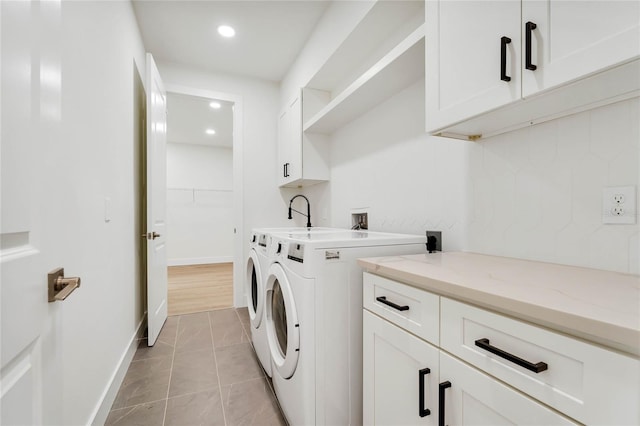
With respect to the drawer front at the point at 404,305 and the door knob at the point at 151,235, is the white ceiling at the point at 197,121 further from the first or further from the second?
the drawer front at the point at 404,305

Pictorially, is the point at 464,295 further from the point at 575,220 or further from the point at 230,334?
the point at 230,334

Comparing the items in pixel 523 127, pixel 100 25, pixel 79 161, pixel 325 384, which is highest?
pixel 100 25

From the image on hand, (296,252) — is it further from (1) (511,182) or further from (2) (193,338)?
(2) (193,338)

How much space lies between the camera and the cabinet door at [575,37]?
62 centimetres

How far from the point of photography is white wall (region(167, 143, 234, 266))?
225 inches

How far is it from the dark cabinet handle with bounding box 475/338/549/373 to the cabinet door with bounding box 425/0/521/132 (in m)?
0.69

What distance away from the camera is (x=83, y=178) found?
50.2 inches

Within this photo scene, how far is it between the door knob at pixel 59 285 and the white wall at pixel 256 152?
2623mm

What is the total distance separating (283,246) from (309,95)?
69.6 inches

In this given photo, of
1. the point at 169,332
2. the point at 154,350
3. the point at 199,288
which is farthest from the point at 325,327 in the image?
the point at 199,288

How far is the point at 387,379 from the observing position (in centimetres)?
97

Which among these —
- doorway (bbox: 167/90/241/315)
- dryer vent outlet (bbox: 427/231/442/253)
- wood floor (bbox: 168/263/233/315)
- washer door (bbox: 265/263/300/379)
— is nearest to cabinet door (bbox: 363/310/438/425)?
washer door (bbox: 265/263/300/379)

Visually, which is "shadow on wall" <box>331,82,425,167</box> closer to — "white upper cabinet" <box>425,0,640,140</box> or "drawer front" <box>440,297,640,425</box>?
"white upper cabinet" <box>425,0,640,140</box>

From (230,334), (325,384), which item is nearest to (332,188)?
(230,334)
